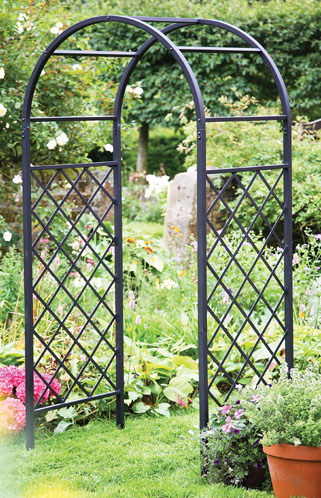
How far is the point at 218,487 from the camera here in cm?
299

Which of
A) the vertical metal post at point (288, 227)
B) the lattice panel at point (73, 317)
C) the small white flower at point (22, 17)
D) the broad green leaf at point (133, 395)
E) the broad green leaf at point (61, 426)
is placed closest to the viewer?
the vertical metal post at point (288, 227)

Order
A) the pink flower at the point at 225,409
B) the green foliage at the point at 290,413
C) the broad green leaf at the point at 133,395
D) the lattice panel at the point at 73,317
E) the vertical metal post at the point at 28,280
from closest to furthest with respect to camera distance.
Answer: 1. the green foliage at the point at 290,413
2. the pink flower at the point at 225,409
3. the vertical metal post at the point at 28,280
4. the lattice panel at the point at 73,317
5. the broad green leaf at the point at 133,395

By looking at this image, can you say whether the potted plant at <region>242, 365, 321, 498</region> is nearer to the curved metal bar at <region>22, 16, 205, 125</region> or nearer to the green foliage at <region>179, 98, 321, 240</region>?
the curved metal bar at <region>22, 16, 205, 125</region>

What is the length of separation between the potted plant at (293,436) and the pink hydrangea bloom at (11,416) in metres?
1.38

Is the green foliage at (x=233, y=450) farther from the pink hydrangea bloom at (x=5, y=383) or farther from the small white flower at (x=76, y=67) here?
the small white flower at (x=76, y=67)

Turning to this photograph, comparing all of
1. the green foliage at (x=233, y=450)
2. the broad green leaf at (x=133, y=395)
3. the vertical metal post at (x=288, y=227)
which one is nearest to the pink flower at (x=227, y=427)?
the green foliage at (x=233, y=450)

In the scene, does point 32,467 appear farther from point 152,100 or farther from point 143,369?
point 152,100

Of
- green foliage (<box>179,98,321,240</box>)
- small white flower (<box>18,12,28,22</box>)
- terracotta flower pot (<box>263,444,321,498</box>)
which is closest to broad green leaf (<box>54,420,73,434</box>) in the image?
terracotta flower pot (<box>263,444,321,498</box>)

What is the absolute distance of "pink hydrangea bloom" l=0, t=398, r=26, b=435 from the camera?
3.71 metres

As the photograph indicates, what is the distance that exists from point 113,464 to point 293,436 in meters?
1.05

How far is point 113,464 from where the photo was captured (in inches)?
134

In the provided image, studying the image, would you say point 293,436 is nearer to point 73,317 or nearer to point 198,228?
point 198,228

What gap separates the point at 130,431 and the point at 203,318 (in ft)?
3.72

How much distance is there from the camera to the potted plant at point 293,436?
8.86 feet
